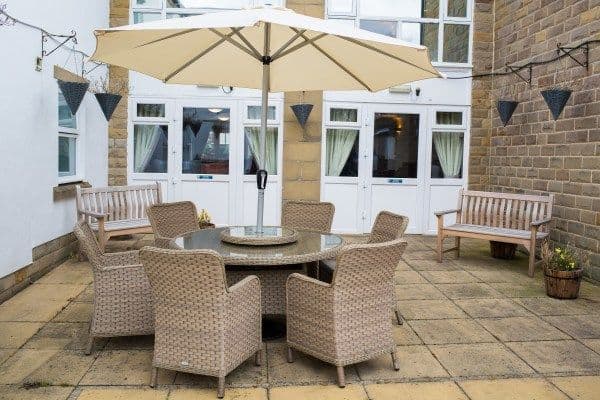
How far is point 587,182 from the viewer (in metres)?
5.80

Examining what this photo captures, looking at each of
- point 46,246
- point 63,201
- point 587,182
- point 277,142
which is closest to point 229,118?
point 277,142

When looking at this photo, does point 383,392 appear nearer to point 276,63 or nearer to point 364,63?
point 364,63

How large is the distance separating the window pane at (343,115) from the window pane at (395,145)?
36cm

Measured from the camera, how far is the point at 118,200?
22.4 ft

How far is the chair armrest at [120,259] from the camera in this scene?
3797mm

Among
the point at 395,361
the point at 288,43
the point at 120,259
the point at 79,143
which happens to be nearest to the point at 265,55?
the point at 288,43

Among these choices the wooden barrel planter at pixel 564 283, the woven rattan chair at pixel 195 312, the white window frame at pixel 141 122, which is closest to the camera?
the woven rattan chair at pixel 195 312

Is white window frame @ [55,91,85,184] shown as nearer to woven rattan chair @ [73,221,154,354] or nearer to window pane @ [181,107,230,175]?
window pane @ [181,107,230,175]

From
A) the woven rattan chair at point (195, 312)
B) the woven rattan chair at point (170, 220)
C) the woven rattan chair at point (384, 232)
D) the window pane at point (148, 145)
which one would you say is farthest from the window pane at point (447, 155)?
the woven rattan chair at point (195, 312)

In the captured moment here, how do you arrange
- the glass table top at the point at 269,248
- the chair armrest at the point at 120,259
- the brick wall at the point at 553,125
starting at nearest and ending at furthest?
the glass table top at the point at 269,248 < the chair armrest at the point at 120,259 < the brick wall at the point at 553,125

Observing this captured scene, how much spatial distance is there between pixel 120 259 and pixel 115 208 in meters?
3.11

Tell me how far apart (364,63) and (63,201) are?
12.8ft

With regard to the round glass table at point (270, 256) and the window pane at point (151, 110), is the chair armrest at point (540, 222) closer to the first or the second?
the round glass table at point (270, 256)

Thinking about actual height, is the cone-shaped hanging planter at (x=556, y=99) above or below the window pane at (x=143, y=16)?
below
